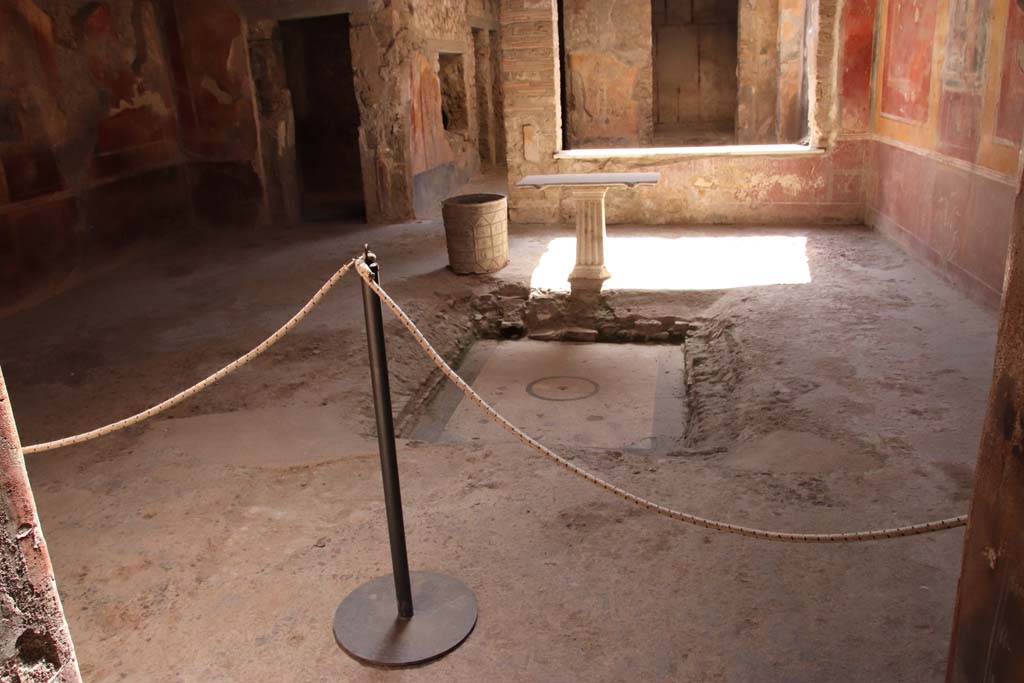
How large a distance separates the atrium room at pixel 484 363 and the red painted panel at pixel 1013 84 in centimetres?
3

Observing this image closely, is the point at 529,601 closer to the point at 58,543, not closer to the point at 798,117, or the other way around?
the point at 58,543

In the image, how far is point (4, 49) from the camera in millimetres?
6777

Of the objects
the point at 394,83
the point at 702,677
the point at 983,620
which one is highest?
the point at 394,83

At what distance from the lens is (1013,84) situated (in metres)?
5.20

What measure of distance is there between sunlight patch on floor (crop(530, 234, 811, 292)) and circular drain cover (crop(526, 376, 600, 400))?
3.33 feet

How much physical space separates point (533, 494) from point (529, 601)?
2.48ft

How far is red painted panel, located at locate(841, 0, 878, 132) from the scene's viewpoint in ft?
25.3

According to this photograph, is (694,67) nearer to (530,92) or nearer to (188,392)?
(530,92)

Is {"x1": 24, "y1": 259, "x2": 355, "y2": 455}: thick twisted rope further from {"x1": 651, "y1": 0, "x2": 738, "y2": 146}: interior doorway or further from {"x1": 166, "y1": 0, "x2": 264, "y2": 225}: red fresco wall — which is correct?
{"x1": 651, "y1": 0, "x2": 738, "y2": 146}: interior doorway

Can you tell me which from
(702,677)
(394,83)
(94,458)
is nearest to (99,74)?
(394,83)

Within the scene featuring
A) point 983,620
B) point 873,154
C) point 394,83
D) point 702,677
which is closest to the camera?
point 983,620

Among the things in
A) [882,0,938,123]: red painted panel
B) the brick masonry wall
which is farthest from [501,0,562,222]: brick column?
[882,0,938,123]: red painted panel

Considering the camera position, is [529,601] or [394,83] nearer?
[529,601]

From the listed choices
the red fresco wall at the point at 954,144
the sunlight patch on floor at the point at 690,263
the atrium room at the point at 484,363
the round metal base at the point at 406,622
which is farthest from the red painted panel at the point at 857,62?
the round metal base at the point at 406,622
